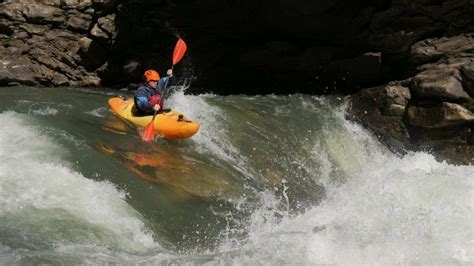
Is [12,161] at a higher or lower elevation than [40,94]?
higher

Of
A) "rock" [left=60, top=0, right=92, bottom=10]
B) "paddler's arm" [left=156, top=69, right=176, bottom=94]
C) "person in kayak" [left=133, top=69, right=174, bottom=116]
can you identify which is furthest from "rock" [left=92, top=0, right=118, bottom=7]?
"person in kayak" [left=133, top=69, right=174, bottom=116]

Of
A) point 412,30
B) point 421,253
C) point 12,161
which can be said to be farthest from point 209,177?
point 412,30

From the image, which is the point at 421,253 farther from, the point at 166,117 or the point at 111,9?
the point at 111,9

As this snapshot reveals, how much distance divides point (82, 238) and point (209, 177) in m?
2.51

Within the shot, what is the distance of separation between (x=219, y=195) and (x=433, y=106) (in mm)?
4852

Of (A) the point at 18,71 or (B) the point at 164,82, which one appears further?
(A) the point at 18,71

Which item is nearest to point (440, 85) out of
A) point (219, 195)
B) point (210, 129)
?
point (210, 129)

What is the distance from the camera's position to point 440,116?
9859 mm

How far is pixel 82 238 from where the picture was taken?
5.14m

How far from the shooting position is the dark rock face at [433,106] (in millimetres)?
9781

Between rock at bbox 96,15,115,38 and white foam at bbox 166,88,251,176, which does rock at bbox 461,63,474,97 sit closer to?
white foam at bbox 166,88,251,176

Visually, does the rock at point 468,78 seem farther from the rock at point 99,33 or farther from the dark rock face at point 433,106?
the rock at point 99,33

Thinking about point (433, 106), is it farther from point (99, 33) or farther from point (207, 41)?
point (99, 33)

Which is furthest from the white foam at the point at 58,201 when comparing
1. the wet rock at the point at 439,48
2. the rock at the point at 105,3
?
the rock at the point at 105,3
